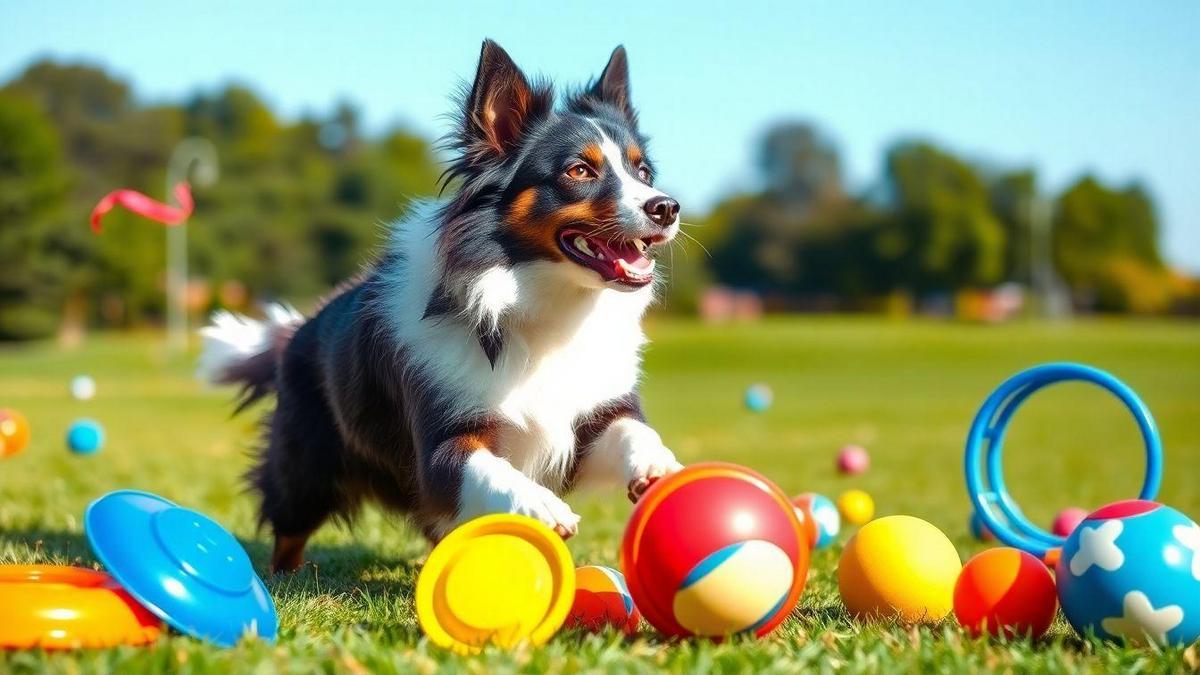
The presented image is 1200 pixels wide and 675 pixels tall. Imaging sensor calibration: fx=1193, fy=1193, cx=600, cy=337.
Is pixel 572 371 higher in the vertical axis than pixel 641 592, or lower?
higher

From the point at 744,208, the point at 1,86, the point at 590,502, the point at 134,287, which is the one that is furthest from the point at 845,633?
the point at 744,208

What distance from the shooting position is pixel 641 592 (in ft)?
11.6

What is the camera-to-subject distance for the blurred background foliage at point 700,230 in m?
52.7

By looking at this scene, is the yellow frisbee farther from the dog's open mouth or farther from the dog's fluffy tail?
the dog's fluffy tail

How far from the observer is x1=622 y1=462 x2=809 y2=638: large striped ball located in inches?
133

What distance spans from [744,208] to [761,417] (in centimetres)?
5433

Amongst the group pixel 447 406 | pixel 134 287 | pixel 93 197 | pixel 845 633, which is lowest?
pixel 134 287

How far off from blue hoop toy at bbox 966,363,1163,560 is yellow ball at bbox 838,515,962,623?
909 millimetres

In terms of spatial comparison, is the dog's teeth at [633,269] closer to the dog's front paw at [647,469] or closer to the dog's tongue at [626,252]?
the dog's tongue at [626,252]

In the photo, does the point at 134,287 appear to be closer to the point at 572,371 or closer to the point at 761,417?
the point at 761,417

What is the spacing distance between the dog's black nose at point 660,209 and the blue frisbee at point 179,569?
1.82 meters

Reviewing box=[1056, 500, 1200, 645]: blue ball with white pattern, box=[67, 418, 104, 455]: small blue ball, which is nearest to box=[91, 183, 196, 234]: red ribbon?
box=[67, 418, 104, 455]: small blue ball

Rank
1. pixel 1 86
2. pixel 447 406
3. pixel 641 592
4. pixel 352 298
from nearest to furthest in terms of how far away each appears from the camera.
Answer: pixel 641 592 < pixel 447 406 < pixel 352 298 < pixel 1 86

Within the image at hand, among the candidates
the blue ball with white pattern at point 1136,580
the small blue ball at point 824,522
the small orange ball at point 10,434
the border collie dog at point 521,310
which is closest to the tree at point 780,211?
the small orange ball at point 10,434
